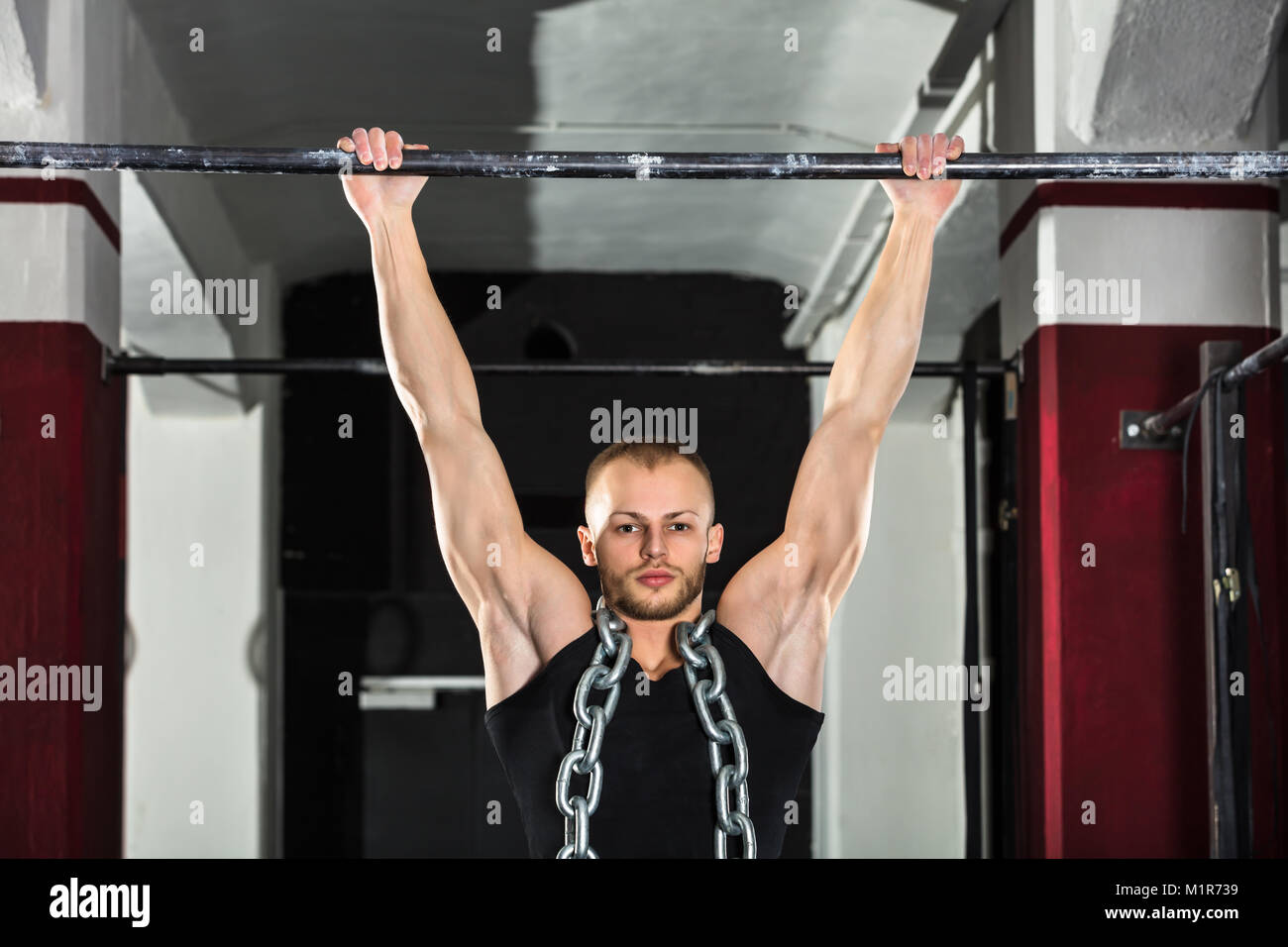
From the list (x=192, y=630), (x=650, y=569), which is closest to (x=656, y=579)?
(x=650, y=569)

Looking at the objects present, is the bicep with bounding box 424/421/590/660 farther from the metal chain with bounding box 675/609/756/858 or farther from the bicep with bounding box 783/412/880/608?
the bicep with bounding box 783/412/880/608

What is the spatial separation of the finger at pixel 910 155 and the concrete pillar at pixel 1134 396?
126 centimetres

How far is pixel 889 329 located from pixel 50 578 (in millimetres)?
1978

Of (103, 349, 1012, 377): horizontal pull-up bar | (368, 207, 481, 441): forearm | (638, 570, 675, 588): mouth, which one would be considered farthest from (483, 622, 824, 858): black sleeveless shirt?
(103, 349, 1012, 377): horizontal pull-up bar

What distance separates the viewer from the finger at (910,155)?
2.25m

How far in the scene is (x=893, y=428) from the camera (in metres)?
7.16

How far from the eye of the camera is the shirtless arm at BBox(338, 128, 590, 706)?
96.5 inches

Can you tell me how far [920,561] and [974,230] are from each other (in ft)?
8.16

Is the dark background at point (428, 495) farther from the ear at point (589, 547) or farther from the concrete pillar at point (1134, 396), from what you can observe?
the ear at point (589, 547)

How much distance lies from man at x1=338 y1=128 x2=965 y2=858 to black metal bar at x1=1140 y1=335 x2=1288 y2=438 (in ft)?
2.29

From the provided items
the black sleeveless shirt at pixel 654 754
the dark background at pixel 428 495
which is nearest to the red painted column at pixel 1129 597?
the black sleeveless shirt at pixel 654 754

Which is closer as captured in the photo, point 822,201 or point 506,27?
point 506,27
